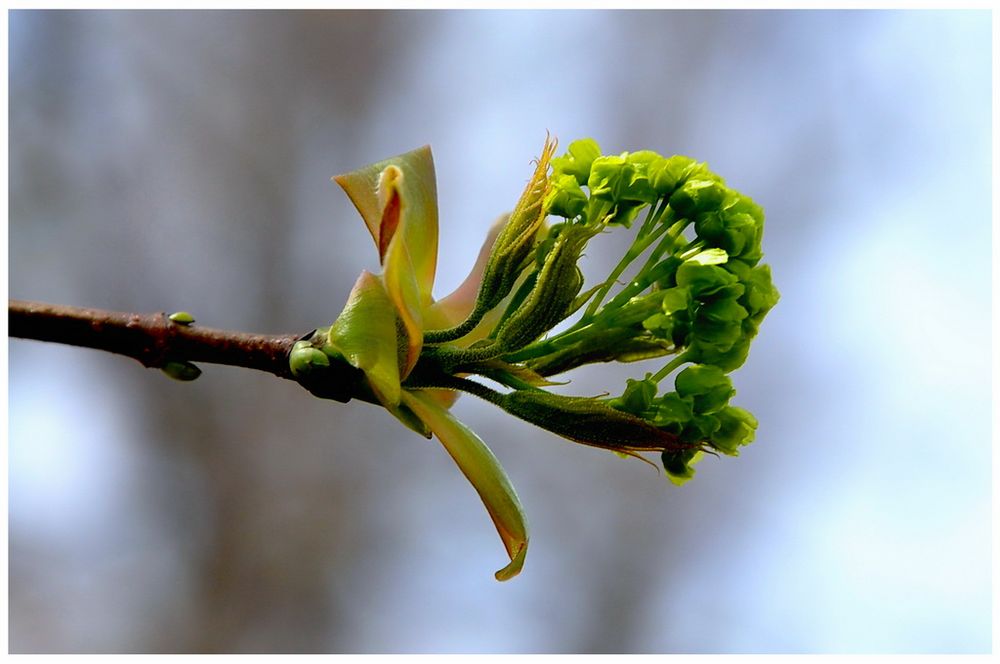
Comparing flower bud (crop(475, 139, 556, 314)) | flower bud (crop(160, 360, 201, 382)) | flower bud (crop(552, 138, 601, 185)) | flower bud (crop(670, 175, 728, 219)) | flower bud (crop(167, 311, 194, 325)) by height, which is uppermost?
flower bud (crop(552, 138, 601, 185))

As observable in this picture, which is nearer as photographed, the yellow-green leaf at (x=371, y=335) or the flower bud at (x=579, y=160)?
the yellow-green leaf at (x=371, y=335)

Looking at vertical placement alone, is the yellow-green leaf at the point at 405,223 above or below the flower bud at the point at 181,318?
above

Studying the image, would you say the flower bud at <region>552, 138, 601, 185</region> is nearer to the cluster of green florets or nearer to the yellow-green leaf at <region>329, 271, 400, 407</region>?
the cluster of green florets

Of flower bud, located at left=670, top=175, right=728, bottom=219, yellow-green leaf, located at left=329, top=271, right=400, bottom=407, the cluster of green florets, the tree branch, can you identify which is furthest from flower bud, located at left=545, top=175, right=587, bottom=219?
the tree branch

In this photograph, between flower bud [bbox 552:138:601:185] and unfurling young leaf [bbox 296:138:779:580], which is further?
flower bud [bbox 552:138:601:185]

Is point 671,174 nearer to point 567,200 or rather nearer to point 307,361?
point 567,200

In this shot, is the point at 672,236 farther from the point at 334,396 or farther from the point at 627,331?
the point at 334,396

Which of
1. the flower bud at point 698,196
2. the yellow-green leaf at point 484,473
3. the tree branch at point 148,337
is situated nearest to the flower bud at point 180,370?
the tree branch at point 148,337

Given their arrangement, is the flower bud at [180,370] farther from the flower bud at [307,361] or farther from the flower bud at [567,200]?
the flower bud at [567,200]

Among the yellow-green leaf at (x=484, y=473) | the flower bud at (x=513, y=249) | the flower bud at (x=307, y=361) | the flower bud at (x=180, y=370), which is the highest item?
the flower bud at (x=513, y=249)
